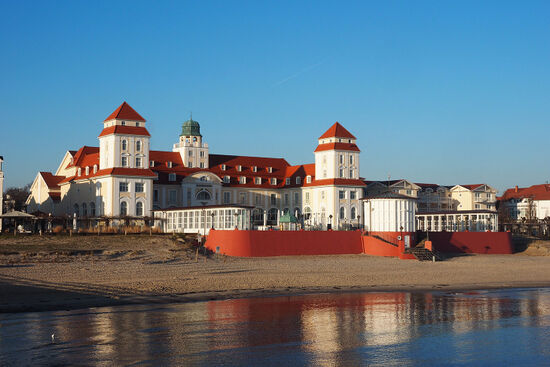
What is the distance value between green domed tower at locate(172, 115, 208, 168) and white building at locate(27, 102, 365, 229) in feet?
0.43

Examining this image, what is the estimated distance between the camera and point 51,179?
90.2 meters

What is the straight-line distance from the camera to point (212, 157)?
94.6 metres

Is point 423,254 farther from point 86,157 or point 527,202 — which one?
point 527,202

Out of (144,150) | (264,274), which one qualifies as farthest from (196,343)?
(144,150)

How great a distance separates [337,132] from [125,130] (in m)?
27.2

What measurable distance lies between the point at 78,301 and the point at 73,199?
54600 millimetres

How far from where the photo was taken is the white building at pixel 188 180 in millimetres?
75562

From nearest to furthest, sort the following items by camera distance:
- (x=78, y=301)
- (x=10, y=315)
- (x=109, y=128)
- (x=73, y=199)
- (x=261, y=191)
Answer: (x=10, y=315)
(x=78, y=301)
(x=109, y=128)
(x=73, y=199)
(x=261, y=191)

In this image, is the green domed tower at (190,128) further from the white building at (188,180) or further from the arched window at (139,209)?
the arched window at (139,209)

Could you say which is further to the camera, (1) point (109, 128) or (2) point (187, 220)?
(1) point (109, 128)

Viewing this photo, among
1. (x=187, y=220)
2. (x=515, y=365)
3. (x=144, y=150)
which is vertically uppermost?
(x=144, y=150)

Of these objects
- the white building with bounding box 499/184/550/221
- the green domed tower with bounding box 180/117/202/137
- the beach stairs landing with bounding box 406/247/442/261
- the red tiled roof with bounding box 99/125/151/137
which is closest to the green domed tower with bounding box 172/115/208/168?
the green domed tower with bounding box 180/117/202/137

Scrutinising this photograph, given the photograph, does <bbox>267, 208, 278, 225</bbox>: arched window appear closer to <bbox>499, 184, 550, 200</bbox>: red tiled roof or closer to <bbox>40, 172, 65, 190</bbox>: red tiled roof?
<bbox>40, 172, 65, 190</bbox>: red tiled roof

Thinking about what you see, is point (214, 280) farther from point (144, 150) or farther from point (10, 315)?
point (144, 150)
